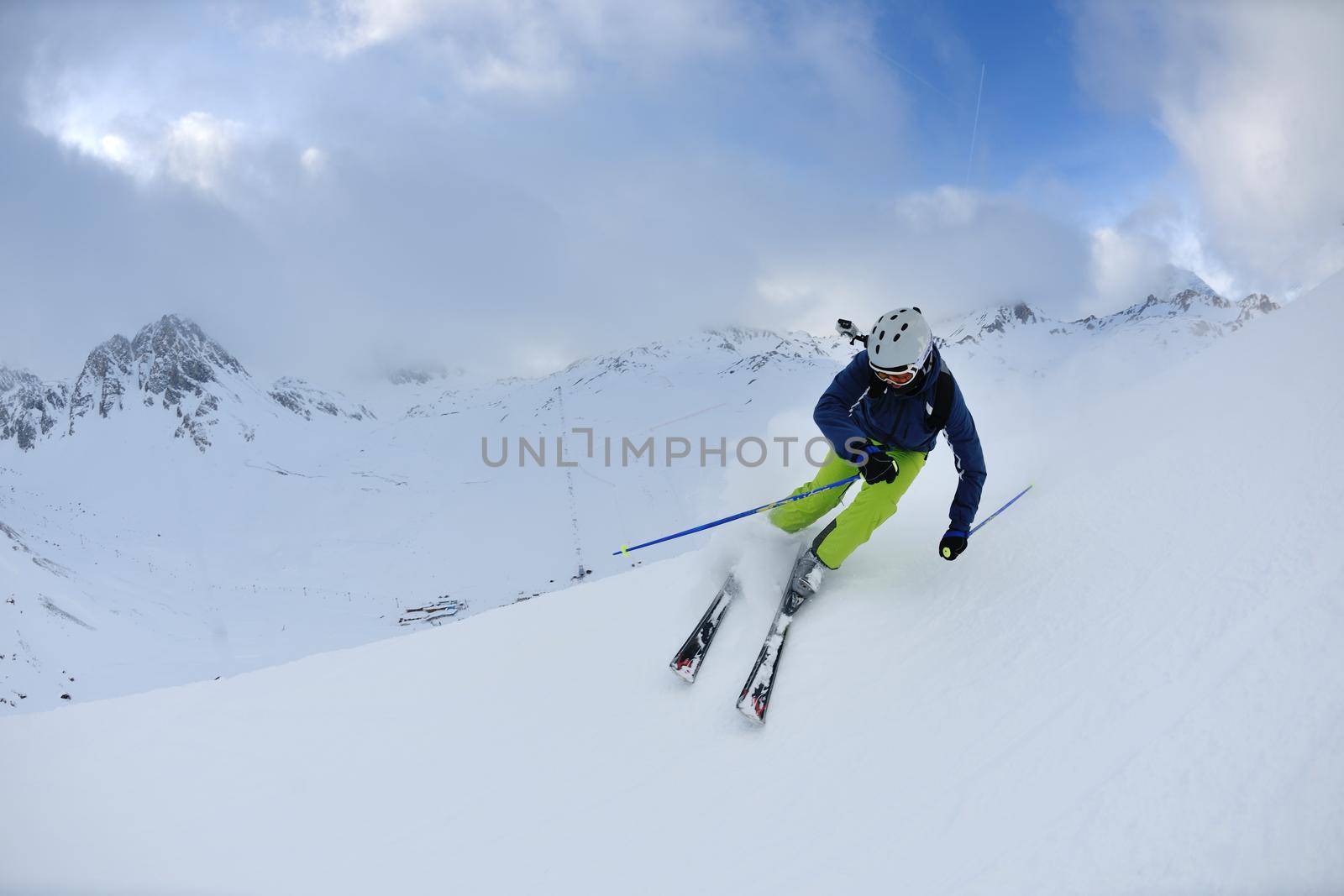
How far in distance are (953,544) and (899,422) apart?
3.05ft

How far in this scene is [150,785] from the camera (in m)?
3.90

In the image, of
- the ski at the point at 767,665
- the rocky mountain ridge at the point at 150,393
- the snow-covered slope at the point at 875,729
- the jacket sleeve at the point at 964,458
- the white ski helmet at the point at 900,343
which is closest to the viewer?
the snow-covered slope at the point at 875,729

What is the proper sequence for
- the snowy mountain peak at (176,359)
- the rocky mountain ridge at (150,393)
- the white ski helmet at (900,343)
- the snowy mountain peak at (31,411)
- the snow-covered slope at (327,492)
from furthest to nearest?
1. the snowy mountain peak at (176,359)
2. the snowy mountain peak at (31,411)
3. the rocky mountain ridge at (150,393)
4. the snow-covered slope at (327,492)
5. the white ski helmet at (900,343)

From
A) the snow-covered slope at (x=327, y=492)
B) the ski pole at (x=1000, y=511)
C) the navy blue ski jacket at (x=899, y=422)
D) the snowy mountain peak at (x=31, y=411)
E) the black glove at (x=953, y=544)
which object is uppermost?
the snowy mountain peak at (x=31, y=411)

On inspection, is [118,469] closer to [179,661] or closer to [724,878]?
[179,661]

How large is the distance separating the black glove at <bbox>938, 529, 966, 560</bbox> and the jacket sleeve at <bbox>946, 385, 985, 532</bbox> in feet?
0.20

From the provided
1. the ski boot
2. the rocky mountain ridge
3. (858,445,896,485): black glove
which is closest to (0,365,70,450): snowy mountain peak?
the rocky mountain ridge

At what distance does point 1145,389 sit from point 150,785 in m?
8.92

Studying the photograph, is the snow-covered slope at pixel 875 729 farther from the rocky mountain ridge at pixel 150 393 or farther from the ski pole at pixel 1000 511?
the rocky mountain ridge at pixel 150 393

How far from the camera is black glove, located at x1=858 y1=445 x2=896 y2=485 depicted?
3.85 m

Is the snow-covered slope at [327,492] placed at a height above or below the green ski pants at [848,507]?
above

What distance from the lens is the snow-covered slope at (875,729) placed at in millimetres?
1984

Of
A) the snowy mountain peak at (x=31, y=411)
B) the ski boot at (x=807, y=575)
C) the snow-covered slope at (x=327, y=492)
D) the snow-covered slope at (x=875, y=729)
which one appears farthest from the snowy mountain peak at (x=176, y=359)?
the ski boot at (x=807, y=575)

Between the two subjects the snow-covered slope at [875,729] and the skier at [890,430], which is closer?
the snow-covered slope at [875,729]
